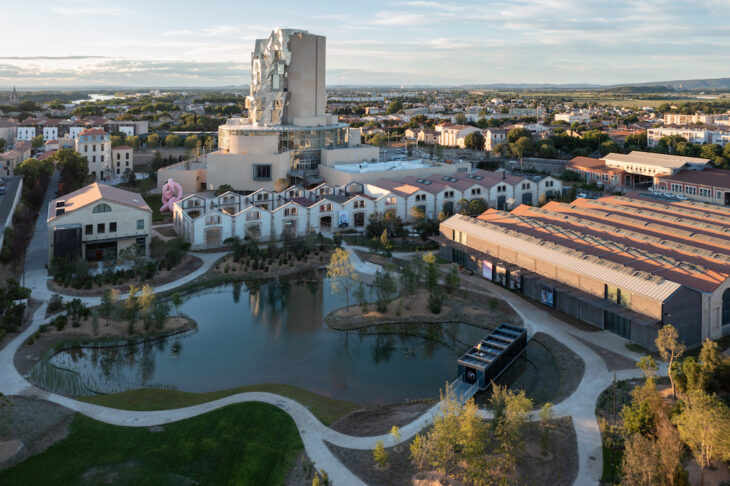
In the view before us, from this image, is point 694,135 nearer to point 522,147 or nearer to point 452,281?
point 522,147

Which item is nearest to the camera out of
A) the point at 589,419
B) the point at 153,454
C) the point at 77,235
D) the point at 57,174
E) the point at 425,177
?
the point at 153,454

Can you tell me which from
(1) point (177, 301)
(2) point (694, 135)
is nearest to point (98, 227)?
(1) point (177, 301)

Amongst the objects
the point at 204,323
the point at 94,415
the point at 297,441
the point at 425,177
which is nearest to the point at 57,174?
the point at 425,177

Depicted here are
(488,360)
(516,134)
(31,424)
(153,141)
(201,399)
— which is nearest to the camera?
(31,424)

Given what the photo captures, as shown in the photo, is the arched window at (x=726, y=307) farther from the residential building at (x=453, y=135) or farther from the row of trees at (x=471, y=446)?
the residential building at (x=453, y=135)

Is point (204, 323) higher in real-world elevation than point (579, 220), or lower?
lower

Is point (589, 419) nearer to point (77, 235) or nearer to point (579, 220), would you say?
point (579, 220)

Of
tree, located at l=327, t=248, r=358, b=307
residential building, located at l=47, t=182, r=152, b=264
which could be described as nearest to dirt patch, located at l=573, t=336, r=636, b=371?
tree, located at l=327, t=248, r=358, b=307
